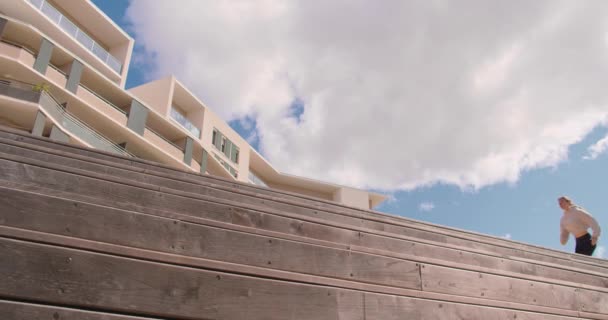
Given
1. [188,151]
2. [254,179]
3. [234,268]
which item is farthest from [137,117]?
[234,268]

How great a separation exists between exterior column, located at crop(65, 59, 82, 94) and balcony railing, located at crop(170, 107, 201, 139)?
8696 mm

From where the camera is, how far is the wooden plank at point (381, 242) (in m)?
3.12

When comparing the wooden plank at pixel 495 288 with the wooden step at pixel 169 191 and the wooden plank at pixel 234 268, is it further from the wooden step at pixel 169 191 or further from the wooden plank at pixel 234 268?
the wooden step at pixel 169 191

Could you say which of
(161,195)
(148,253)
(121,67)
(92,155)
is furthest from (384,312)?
(121,67)

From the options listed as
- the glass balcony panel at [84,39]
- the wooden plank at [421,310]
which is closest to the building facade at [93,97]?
the glass balcony panel at [84,39]

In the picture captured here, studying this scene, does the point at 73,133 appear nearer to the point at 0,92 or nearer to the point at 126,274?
the point at 0,92

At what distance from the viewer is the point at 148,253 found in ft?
6.63

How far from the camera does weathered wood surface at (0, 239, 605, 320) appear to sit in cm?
173

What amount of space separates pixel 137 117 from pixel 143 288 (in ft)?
90.6

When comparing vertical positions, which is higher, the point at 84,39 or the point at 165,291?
the point at 84,39

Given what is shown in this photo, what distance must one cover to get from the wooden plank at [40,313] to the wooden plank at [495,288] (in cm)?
190

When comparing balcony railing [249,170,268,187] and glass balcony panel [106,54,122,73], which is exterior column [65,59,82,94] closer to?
glass balcony panel [106,54,122,73]

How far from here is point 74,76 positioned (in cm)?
2350

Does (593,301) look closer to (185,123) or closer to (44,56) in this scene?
(44,56)
